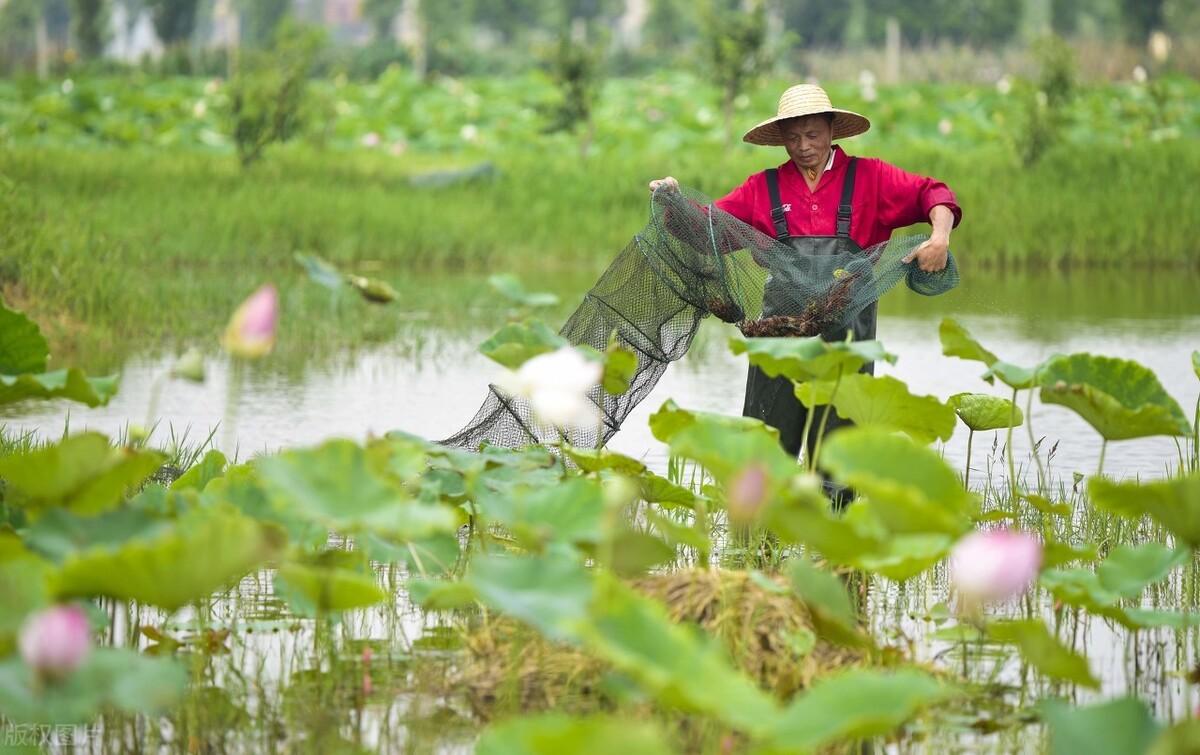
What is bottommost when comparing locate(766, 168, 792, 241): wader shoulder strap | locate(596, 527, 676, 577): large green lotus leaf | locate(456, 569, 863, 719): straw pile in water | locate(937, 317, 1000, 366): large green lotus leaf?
locate(456, 569, 863, 719): straw pile in water

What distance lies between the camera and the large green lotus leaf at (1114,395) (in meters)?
2.86

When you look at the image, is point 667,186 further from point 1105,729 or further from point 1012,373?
point 1105,729

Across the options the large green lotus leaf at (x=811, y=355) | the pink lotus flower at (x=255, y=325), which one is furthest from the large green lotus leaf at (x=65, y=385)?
the large green lotus leaf at (x=811, y=355)

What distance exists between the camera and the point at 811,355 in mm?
2826

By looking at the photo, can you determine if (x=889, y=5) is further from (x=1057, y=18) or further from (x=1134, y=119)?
(x=1134, y=119)

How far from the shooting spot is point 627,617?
178cm

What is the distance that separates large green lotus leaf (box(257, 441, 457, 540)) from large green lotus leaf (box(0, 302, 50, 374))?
82 cm

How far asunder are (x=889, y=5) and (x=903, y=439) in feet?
126

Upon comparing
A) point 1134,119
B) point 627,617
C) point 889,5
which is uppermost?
point 889,5

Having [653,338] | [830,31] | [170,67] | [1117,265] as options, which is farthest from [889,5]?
[653,338]

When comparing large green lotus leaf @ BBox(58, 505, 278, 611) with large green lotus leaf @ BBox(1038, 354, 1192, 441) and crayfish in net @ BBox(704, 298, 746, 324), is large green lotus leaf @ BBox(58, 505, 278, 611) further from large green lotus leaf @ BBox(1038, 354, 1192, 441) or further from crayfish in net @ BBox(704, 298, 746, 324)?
crayfish in net @ BBox(704, 298, 746, 324)

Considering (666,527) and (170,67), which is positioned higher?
(170,67)

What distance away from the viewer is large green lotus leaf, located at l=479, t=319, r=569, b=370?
311 centimetres

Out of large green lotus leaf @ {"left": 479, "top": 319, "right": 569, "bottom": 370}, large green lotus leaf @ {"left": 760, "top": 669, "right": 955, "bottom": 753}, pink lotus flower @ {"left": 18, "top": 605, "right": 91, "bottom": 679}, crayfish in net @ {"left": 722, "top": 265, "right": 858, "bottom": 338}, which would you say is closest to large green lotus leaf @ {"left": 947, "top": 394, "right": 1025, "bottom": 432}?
crayfish in net @ {"left": 722, "top": 265, "right": 858, "bottom": 338}
